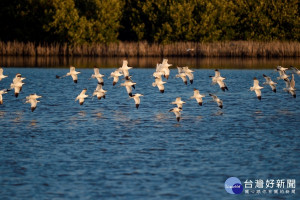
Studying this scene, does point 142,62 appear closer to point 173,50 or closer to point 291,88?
point 173,50

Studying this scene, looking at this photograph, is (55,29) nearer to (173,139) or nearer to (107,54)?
(107,54)

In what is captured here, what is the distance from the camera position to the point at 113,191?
1524 cm

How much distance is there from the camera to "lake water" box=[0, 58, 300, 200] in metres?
15.6

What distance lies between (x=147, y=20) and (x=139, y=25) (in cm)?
179

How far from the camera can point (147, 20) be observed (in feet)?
226

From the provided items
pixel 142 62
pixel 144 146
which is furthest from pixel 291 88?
pixel 142 62

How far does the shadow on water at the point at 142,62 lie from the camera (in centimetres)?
5041

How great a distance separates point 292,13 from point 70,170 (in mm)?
55028

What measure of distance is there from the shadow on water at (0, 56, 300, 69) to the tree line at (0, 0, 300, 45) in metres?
5.71

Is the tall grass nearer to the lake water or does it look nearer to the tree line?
the tree line

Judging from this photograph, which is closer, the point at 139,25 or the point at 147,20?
the point at 139,25

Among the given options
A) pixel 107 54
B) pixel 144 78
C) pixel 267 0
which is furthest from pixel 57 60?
pixel 267 0

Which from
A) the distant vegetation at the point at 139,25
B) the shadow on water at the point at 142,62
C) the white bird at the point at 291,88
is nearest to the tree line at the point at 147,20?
the distant vegetation at the point at 139,25

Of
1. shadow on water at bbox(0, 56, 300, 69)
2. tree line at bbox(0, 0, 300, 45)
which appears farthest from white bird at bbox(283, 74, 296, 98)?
tree line at bbox(0, 0, 300, 45)
